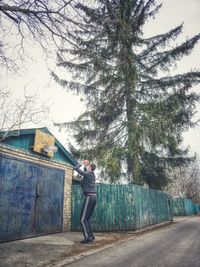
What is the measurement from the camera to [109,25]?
6.79 meters

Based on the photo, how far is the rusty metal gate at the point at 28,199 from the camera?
773cm

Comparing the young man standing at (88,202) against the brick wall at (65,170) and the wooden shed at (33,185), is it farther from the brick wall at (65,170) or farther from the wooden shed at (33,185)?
the brick wall at (65,170)

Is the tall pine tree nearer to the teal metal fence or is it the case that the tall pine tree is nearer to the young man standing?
the young man standing

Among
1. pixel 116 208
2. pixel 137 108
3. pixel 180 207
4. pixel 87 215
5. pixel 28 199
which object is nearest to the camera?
pixel 87 215

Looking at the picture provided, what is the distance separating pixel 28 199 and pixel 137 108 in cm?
854

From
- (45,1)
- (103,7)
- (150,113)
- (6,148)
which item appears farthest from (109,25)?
(150,113)

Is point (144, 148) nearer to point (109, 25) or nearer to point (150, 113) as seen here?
point (150, 113)

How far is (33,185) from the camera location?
8836 millimetres

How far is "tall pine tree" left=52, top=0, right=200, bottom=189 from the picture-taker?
14.0 m

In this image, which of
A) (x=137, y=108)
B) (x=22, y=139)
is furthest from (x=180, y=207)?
(x=22, y=139)

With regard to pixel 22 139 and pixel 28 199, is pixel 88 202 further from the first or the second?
pixel 22 139

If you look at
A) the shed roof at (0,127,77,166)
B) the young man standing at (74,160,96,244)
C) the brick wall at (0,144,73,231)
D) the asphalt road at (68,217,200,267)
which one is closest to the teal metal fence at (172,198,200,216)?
the brick wall at (0,144,73,231)

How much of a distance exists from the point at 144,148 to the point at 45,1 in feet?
32.8

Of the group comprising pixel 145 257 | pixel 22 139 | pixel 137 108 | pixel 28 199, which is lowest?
pixel 145 257
